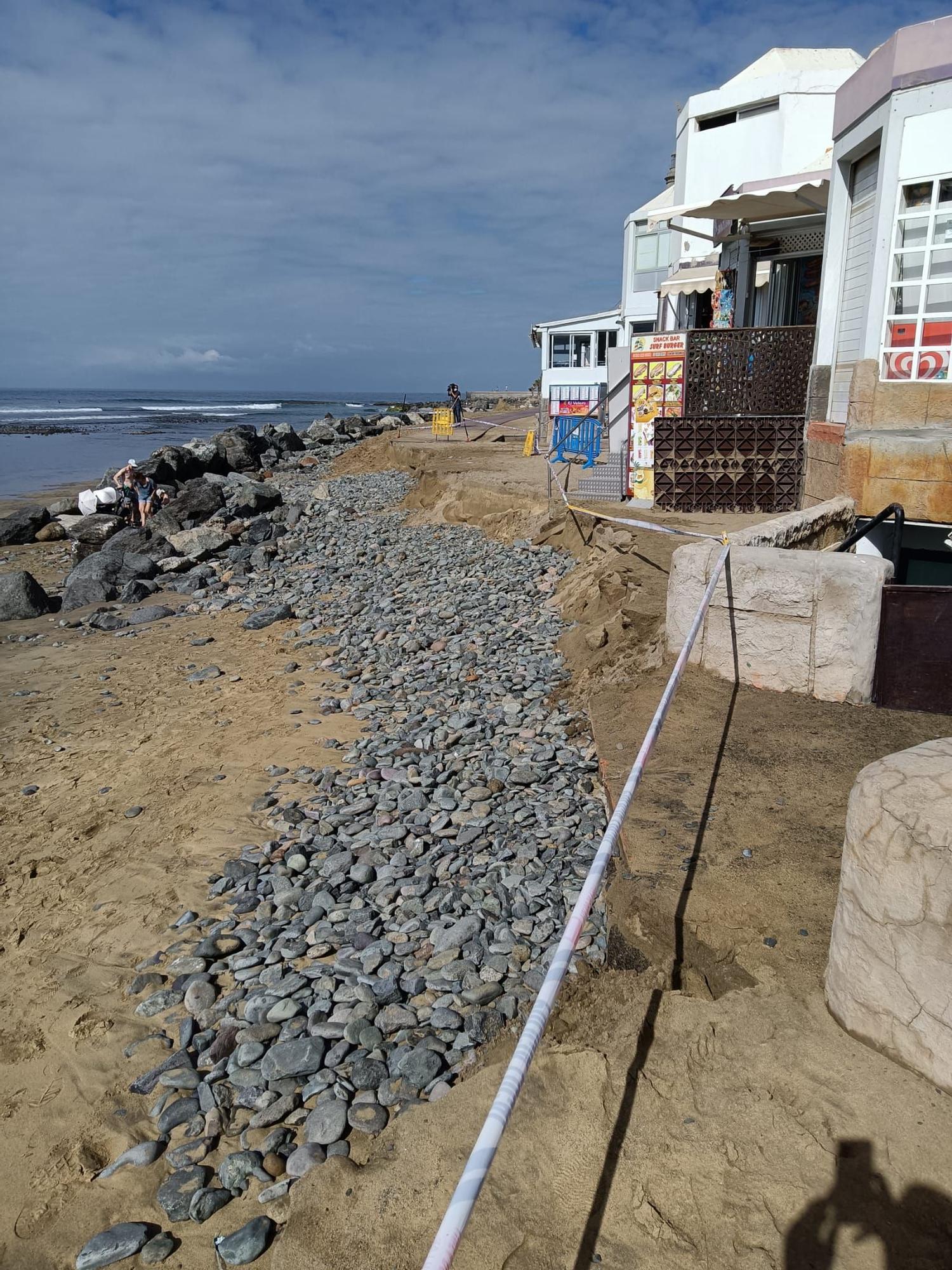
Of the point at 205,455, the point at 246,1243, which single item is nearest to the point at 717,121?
the point at 205,455

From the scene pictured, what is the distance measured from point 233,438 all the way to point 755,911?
110 ft

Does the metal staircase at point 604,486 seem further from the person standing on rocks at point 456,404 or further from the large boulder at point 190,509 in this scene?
the person standing on rocks at point 456,404

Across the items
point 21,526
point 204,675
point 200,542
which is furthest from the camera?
point 21,526

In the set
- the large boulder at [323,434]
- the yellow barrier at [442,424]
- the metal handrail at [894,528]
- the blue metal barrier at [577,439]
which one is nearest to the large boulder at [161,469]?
the yellow barrier at [442,424]

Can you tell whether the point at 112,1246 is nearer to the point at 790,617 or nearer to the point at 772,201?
the point at 790,617

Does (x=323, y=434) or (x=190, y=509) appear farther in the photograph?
(x=323, y=434)

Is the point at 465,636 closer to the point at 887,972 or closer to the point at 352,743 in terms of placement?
the point at 352,743

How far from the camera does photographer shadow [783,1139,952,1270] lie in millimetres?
2266

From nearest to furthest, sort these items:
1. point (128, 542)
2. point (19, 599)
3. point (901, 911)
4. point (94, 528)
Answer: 1. point (901, 911)
2. point (19, 599)
3. point (128, 542)
4. point (94, 528)

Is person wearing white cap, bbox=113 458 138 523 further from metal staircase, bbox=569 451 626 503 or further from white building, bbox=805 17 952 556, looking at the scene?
white building, bbox=805 17 952 556

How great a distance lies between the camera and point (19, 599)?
14008 millimetres

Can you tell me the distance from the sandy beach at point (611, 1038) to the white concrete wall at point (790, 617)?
218 mm

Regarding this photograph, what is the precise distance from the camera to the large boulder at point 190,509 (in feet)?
63.5

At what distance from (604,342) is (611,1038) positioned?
31.4 metres
